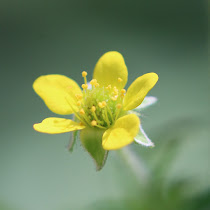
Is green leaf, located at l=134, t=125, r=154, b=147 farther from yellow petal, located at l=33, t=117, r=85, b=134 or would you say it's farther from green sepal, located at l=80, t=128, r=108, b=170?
yellow petal, located at l=33, t=117, r=85, b=134

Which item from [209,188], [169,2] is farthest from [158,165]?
[169,2]

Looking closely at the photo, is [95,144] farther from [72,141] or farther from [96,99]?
[96,99]

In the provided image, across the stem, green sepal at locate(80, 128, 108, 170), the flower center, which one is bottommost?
the stem

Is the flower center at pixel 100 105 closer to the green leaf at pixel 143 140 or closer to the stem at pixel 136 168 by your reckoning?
the green leaf at pixel 143 140

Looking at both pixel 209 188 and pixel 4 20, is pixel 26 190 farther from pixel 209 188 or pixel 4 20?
pixel 4 20

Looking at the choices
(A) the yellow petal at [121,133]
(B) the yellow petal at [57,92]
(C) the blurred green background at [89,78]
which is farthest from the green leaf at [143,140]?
(B) the yellow petal at [57,92]

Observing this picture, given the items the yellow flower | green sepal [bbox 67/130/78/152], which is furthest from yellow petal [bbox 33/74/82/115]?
green sepal [bbox 67/130/78/152]
